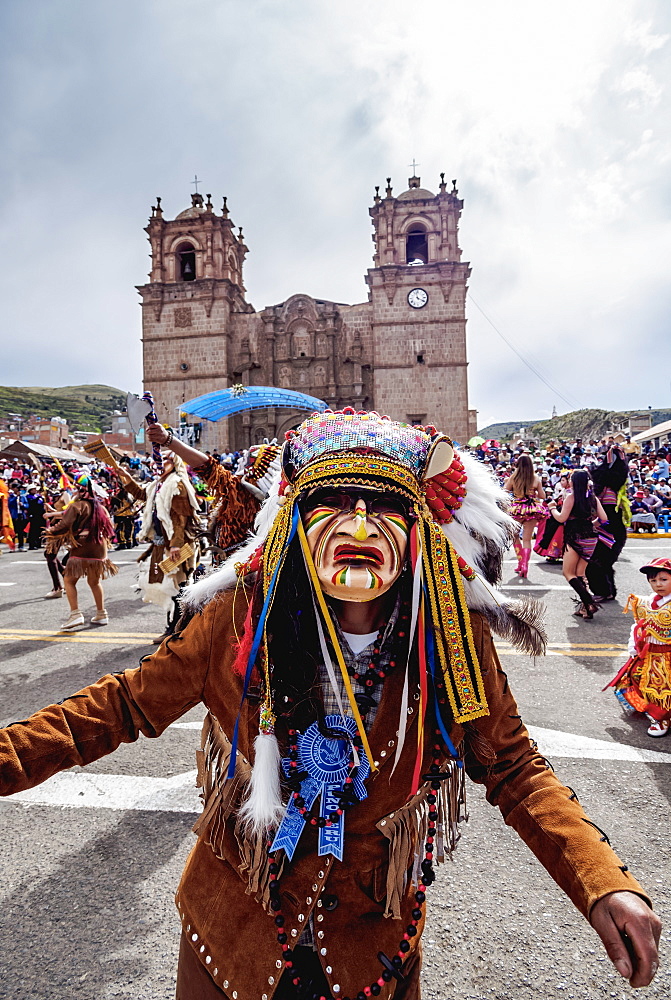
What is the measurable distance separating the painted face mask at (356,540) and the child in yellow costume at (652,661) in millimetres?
3097

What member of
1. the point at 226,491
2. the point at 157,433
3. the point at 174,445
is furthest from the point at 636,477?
the point at 157,433

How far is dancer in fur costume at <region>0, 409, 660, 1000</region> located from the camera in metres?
1.24

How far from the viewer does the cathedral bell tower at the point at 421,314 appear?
107 feet

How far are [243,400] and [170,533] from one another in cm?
2226

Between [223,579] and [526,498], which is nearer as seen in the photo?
[223,579]

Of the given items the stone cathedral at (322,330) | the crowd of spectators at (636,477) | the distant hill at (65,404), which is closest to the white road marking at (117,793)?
the crowd of spectators at (636,477)

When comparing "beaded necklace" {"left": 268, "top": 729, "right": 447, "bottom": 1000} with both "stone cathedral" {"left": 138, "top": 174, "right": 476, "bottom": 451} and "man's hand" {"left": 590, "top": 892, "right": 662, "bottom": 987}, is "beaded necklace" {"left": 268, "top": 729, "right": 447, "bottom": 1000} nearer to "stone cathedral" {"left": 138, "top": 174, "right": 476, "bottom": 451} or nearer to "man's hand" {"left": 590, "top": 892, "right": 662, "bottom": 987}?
"man's hand" {"left": 590, "top": 892, "right": 662, "bottom": 987}

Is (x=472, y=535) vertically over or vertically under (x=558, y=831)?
over

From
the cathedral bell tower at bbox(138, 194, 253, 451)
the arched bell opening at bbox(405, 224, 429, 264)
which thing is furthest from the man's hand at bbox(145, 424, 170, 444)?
the arched bell opening at bbox(405, 224, 429, 264)

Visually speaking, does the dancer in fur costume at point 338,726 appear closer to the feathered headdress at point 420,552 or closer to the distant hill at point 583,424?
the feathered headdress at point 420,552

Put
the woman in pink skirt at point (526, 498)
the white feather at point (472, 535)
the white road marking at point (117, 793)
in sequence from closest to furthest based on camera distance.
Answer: the white feather at point (472, 535) < the white road marking at point (117, 793) < the woman in pink skirt at point (526, 498)

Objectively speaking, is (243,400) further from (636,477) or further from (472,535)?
(472,535)

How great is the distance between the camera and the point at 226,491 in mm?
3977

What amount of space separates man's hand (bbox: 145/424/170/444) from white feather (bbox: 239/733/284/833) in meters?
2.79
